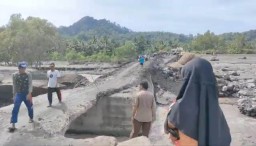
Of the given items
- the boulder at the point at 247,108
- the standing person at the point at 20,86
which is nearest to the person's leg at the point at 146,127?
the standing person at the point at 20,86

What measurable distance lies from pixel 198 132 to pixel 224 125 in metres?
0.31

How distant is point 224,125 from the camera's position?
12.5ft

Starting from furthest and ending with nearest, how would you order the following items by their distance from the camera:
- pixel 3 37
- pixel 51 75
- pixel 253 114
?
pixel 3 37 < pixel 51 75 < pixel 253 114

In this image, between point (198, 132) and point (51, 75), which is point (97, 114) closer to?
point (51, 75)

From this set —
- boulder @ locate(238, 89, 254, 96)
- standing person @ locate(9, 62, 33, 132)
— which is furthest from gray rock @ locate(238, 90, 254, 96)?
standing person @ locate(9, 62, 33, 132)

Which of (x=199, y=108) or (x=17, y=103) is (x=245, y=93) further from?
(x=199, y=108)

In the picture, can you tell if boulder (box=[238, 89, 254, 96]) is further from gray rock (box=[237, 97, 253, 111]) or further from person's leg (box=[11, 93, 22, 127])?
person's leg (box=[11, 93, 22, 127])

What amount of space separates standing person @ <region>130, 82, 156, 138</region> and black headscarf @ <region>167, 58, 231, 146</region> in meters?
5.65

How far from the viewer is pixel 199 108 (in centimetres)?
359

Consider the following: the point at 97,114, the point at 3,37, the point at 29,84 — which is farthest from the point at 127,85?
the point at 3,37

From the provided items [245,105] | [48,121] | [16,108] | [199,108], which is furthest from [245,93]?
[199,108]

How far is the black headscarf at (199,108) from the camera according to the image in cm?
359

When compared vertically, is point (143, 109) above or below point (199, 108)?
below

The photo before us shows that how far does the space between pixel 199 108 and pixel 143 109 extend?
19.5ft
